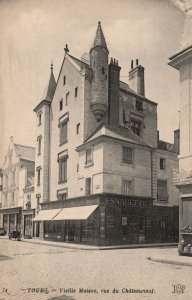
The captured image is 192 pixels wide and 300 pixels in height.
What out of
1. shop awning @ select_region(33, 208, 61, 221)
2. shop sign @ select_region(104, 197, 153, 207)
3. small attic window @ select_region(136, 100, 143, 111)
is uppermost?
small attic window @ select_region(136, 100, 143, 111)

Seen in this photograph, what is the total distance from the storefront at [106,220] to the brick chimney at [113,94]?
5555 millimetres

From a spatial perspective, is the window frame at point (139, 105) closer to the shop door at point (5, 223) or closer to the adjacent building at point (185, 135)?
the adjacent building at point (185, 135)

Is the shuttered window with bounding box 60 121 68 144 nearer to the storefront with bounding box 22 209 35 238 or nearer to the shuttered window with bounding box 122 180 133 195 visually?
the shuttered window with bounding box 122 180 133 195

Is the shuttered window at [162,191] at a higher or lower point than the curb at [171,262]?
higher

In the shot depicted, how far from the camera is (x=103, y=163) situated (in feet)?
77.3

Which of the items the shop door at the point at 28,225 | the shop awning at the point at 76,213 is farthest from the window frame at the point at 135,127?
the shop door at the point at 28,225

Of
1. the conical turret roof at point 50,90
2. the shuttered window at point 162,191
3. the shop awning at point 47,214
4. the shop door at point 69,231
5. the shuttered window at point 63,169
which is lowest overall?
the shop door at point 69,231

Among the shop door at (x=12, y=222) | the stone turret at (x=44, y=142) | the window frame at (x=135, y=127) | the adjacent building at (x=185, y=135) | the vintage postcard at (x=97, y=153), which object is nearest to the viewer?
the vintage postcard at (x=97, y=153)

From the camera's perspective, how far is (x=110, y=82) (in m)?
26.0

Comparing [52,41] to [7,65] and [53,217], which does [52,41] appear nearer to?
[7,65]

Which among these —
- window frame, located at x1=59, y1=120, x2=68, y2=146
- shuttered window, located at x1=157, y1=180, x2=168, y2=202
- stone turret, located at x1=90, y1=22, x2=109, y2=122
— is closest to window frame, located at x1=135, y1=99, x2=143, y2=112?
stone turret, located at x1=90, y1=22, x2=109, y2=122

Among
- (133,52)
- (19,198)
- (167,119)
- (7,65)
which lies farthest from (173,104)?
(19,198)

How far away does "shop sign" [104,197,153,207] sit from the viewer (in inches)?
914

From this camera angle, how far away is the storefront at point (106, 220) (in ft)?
74.6
